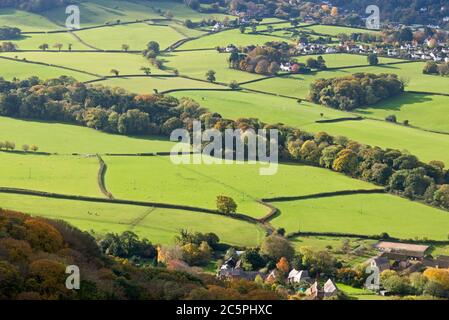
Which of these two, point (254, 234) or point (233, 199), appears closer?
point (254, 234)

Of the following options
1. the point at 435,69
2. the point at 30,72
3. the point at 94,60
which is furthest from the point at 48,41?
the point at 435,69

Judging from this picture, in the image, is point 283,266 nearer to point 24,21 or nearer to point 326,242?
point 326,242

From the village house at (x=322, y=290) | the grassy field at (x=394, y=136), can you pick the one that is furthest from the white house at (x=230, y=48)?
the village house at (x=322, y=290)

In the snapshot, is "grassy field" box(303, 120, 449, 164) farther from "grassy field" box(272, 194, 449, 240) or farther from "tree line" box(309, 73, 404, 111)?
"grassy field" box(272, 194, 449, 240)

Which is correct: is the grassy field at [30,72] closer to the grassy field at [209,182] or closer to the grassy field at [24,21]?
the grassy field at [24,21]

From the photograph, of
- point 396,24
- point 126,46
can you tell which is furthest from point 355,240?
point 396,24
